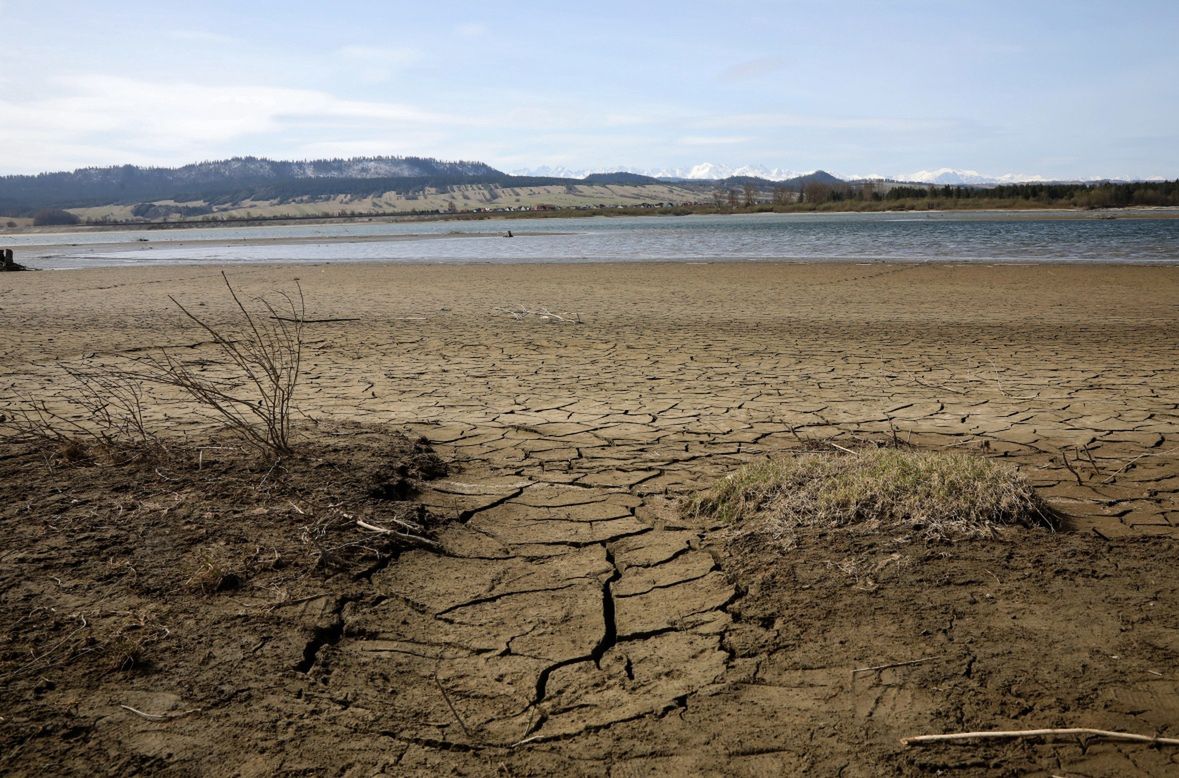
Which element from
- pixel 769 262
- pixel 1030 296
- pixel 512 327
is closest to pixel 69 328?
pixel 512 327

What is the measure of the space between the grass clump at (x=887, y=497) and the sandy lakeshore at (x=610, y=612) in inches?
5.7

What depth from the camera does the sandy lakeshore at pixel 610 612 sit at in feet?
7.71

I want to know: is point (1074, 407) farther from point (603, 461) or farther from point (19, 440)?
point (19, 440)

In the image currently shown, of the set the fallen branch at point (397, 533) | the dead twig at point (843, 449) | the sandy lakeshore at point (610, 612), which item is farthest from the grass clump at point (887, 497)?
the fallen branch at point (397, 533)

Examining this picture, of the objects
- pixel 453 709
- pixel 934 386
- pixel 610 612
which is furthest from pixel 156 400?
pixel 934 386

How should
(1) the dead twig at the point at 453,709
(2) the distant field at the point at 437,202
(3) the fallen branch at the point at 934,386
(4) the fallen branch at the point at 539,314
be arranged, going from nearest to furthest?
1. (1) the dead twig at the point at 453,709
2. (3) the fallen branch at the point at 934,386
3. (4) the fallen branch at the point at 539,314
4. (2) the distant field at the point at 437,202

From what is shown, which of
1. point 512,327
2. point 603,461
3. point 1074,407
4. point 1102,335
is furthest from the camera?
point 512,327

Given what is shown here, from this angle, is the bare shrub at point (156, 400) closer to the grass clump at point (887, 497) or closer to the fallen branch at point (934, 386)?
the grass clump at point (887, 497)

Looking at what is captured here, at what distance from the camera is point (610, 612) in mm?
3115

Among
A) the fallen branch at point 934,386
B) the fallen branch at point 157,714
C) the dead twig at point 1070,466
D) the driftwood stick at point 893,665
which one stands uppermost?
the fallen branch at point 934,386

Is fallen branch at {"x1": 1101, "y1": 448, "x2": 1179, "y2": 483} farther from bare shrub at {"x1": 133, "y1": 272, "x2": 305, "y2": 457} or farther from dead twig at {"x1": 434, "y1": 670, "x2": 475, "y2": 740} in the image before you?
bare shrub at {"x1": 133, "y1": 272, "x2": 305, "y2": 457}

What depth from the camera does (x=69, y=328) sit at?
11.1 meters

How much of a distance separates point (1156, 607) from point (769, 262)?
63.1 feet

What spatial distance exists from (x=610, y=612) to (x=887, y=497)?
1.44 meters
